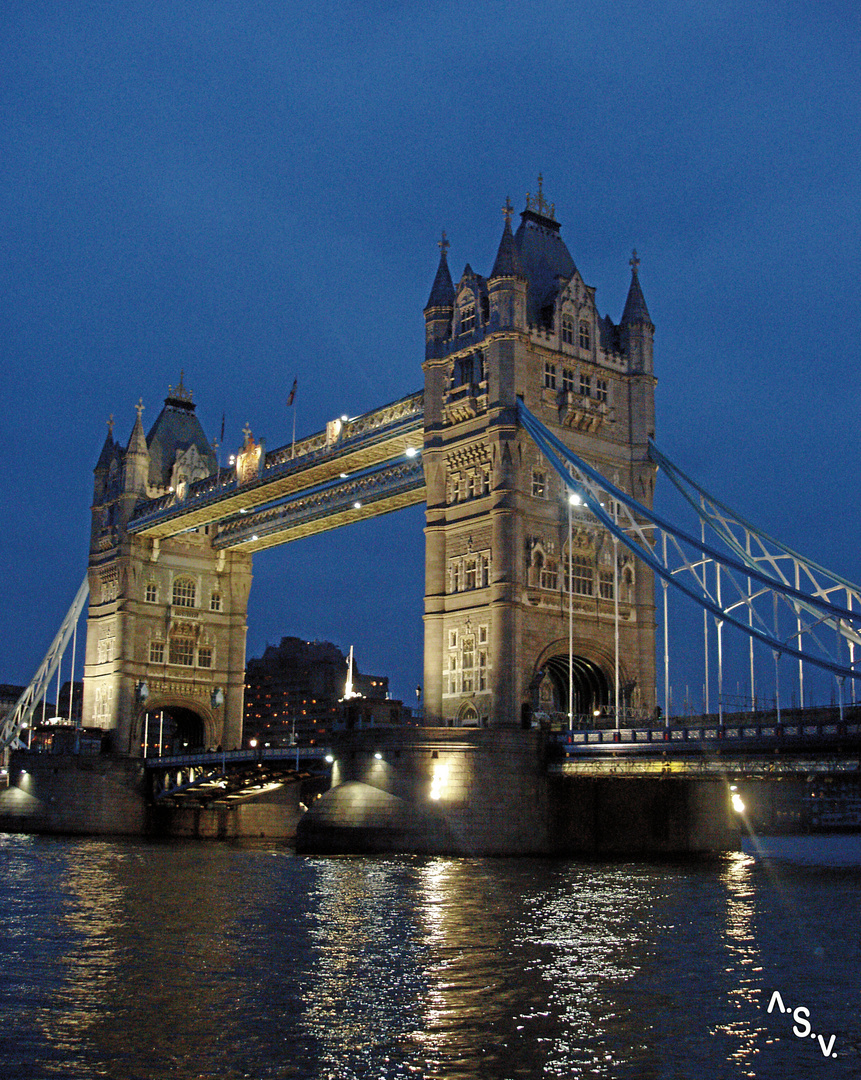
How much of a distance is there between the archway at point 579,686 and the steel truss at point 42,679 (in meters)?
41.7

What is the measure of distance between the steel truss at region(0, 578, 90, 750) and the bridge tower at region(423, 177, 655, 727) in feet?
131

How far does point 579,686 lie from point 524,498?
9834 mm

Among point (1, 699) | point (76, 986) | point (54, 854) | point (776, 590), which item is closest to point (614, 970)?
point (76, 986)

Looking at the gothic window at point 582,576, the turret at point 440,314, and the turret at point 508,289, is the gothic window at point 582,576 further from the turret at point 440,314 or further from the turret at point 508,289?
the turret at point 440,314

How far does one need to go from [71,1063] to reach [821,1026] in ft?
32.7

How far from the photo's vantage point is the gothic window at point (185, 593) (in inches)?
3406

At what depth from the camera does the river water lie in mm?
15664

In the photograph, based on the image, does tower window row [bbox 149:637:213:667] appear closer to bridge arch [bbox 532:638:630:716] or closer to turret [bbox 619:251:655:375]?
bridge arch [bbox 532:638:630:716]

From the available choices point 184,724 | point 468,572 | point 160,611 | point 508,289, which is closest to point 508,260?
point 508,289

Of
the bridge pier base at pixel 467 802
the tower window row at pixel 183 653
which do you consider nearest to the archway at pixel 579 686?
the bridge pier base at pixel 467 802

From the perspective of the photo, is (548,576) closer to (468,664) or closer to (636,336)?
(468,664)

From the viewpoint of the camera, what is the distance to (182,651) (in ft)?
284

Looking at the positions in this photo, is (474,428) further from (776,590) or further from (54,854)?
(54,854)

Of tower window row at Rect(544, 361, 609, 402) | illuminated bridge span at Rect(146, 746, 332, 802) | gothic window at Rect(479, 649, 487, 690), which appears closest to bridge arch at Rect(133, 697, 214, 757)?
illuminated bridge span at Rect(146, 746, 332, 802)
